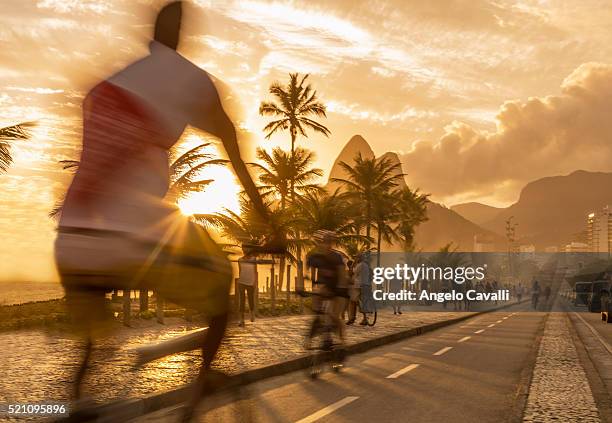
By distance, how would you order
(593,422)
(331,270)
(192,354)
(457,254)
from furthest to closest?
(457,254) < (331,270) < (593,422) < (192,354)

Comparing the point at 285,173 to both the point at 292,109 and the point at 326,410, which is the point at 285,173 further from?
the point at 326,410

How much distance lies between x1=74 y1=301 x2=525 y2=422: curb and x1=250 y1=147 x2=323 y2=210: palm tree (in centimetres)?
2958

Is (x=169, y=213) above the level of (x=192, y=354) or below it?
above

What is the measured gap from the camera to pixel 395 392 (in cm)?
802

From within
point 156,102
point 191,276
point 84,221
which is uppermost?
point 156,102

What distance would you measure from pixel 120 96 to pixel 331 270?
792 cm

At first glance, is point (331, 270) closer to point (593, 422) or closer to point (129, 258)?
point (593, 422)

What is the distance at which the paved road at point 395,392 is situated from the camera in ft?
20.8

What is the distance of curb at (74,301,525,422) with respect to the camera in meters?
2.66

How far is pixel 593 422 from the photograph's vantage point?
6.14 metres

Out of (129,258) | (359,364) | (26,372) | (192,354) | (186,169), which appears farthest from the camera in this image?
(186,169)

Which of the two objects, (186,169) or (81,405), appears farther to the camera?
(186,169)

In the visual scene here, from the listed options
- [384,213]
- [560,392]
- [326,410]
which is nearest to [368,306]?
[560,392]

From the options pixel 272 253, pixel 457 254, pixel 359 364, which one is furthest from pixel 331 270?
pixel 457 254
